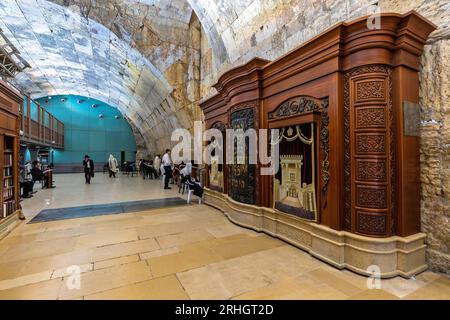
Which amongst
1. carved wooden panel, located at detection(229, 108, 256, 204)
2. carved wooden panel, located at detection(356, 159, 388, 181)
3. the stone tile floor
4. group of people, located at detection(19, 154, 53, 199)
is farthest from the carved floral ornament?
group of people, located at detection(19, 154, 53, 199)

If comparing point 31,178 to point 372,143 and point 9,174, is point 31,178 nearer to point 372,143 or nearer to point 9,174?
point 9,174

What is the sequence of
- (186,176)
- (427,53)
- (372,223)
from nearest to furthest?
(372,223) → (427,53) → (186,176)

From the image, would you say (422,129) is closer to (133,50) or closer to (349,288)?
(349,288)

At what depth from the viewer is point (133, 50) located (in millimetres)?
7836

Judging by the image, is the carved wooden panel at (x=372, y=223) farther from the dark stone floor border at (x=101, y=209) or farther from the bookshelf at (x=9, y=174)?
the bookshelf at (x=9, y=174)

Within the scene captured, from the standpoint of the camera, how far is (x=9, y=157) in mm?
4203

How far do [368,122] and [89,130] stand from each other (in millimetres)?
21971

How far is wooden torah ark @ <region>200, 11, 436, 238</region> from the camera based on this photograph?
2270 mm

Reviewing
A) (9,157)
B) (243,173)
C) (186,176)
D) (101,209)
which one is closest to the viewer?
(243,173)

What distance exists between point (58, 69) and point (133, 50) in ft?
27.9

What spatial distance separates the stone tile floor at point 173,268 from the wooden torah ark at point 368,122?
0.55 metres

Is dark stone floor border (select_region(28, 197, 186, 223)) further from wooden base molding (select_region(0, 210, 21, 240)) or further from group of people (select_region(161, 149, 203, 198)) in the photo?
group of people (select_region(161, 149, 203, 198))

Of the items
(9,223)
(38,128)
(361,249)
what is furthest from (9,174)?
(38,128)

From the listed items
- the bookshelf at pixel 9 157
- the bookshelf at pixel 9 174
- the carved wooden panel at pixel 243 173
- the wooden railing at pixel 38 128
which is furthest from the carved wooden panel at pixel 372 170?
the wooden railing at pixel 38 128
